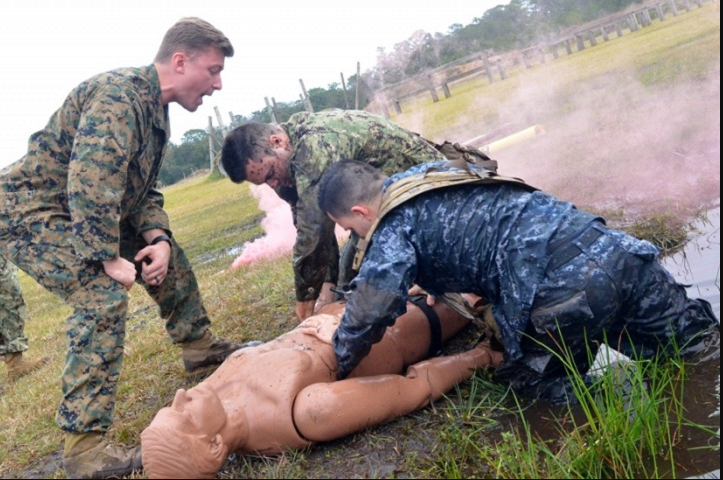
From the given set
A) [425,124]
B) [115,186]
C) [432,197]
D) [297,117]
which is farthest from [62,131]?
[425,124]

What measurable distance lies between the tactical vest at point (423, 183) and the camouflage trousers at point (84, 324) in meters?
1.28

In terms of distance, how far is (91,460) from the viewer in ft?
9.84

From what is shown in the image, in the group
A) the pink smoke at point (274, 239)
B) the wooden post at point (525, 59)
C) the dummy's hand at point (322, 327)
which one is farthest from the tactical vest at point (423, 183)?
the wooden post at point (525, 59)

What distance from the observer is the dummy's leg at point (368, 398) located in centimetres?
285

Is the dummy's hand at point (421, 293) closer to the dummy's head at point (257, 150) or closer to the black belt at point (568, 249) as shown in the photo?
the black belt at point (568, 249)

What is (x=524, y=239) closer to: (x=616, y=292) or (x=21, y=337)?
(x=616, y=292)

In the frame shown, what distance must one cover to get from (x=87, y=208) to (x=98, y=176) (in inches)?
6.6

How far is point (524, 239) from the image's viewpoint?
290 cm

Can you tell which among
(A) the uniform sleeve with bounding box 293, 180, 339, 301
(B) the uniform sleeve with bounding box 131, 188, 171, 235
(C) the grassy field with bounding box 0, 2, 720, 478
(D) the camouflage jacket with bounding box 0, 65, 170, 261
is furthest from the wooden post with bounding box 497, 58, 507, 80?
(D) the camouflage jacket with bounding box 0, 65, 170, 261

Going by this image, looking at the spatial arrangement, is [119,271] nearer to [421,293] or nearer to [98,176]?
[98,176]

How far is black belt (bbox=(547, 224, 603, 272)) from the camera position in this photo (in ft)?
9.48

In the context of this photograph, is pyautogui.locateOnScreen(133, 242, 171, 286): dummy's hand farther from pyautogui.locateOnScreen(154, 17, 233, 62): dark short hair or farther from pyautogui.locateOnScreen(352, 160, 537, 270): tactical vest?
pyautogui.locateOnScreen(352, 160, 537, 270): tactical vest

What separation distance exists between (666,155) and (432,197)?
4.76m

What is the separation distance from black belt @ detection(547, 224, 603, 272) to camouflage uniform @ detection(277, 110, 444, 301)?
1.58 metres
